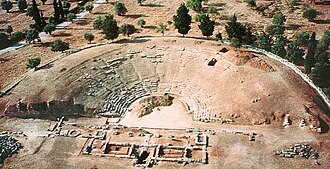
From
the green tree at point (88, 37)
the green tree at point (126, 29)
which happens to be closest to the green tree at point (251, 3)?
the green tree at point (126, 29)

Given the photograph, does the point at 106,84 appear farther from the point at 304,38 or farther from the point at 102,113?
the point at 304,38

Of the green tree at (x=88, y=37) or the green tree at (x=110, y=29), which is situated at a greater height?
the green tree at (x=110, y=29)

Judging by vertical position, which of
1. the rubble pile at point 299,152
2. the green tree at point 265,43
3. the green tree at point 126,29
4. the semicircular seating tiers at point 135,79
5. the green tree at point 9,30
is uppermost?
the green tree at point 126,29

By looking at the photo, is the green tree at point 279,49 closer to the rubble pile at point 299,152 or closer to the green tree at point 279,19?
the green tree at point 279,19

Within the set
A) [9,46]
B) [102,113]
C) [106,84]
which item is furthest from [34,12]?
[102,113]

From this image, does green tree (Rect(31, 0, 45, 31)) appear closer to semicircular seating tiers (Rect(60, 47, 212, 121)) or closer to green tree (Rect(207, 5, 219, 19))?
semicircular seating tiers (Rect(60, 47, 212, 121))

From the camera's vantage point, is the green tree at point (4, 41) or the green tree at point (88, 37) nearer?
the green tree at point (88, 37)

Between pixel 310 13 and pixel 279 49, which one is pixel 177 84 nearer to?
pixel 279 49
